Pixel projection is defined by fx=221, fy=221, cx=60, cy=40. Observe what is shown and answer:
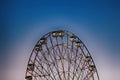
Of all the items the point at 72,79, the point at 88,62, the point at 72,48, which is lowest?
the point at 72,79

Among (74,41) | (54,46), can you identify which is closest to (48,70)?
(54,46)

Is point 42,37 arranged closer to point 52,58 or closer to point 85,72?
point 52,58

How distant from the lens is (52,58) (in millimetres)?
9969

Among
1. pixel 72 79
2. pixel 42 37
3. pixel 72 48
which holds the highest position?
pixel 42 37

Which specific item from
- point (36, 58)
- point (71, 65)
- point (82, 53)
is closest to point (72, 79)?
point (71, 65)

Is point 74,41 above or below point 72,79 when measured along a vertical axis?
above

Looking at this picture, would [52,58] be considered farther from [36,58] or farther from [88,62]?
[88,62]

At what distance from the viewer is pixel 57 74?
9.75 meters

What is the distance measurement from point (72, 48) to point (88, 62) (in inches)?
37.2

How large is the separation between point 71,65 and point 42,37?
5.95 feet

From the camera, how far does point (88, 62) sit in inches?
387

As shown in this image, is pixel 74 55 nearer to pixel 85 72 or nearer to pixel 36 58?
pixel 85 72

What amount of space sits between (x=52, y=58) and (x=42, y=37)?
1.05 m

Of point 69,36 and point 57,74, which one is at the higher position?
point 69,36
